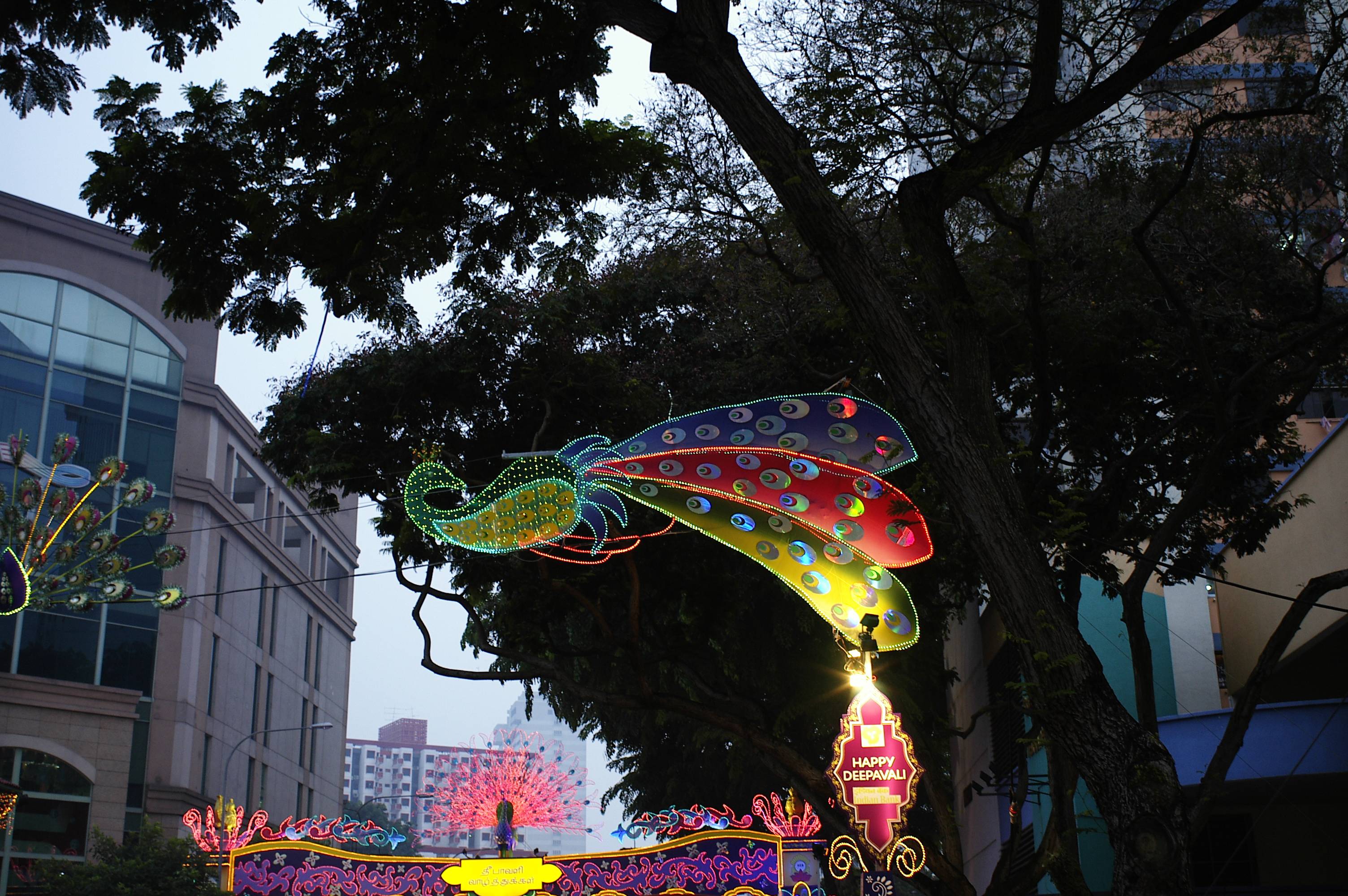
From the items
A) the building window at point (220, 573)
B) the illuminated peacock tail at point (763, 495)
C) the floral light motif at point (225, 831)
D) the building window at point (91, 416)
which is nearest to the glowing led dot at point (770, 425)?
the illuminated peacock tail at point (763, 495)

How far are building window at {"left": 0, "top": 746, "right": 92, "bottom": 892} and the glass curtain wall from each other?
228 centimetres

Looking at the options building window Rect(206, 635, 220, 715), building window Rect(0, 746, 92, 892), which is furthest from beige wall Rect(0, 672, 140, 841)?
building window Rect(206, 635, 220, 715)

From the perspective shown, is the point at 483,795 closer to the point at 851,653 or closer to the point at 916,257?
the point at 851,653

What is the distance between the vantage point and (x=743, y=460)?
12500 millimetres

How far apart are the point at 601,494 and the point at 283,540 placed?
36.6 m

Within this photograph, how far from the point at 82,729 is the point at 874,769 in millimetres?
25644

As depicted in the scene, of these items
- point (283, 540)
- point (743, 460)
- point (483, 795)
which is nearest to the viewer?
point (743, 460)

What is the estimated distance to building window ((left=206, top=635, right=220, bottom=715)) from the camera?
3672cm

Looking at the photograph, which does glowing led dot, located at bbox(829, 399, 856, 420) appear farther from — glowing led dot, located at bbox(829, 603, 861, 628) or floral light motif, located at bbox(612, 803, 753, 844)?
floral light motif, located at bbox(612, 803, 753, 844)

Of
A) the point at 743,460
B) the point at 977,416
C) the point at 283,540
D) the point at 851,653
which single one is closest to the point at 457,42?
the point at 977,416

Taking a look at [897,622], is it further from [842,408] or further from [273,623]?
[273,623]

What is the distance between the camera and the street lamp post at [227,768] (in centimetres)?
1299

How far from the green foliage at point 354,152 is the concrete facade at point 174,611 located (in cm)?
1808

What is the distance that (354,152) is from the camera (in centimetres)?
940
